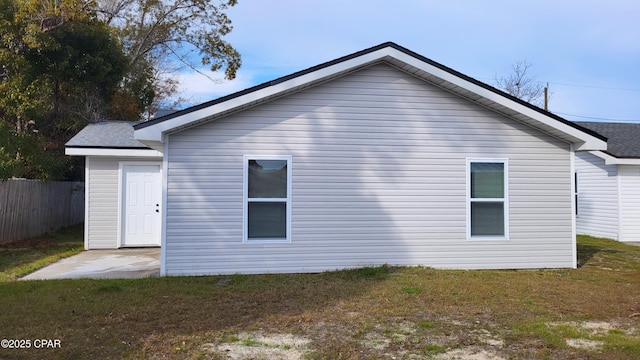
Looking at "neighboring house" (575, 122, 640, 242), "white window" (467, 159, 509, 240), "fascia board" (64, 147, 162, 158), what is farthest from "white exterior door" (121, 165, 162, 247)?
"neighboring house" (575, 122, 640, 242)

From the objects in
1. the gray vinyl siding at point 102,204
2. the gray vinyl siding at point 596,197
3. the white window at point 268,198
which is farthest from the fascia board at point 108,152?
the gray vinyl siding at point 596,197

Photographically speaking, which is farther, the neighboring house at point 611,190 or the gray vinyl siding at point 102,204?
the neighboring house at point 611,190

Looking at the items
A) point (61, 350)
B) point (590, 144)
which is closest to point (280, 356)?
point (61, 350)

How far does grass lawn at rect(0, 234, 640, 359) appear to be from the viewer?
4.83m

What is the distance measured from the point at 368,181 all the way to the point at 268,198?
6.09 ft

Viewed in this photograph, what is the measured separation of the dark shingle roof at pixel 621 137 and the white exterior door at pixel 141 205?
13117mm

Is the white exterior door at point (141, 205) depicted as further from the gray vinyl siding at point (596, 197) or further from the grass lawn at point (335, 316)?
the gray vinyl siding at point (596, 197)

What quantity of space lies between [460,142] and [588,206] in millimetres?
9703

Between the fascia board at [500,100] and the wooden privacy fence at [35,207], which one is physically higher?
the fascia board at [500,100]

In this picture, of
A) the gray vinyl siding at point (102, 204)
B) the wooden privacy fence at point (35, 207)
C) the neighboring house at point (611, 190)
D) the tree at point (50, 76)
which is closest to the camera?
the gray vinyl siding at point (102, 204)

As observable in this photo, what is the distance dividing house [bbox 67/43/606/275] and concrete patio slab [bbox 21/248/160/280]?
3.26ft

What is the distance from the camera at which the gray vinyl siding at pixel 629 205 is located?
14875 mm

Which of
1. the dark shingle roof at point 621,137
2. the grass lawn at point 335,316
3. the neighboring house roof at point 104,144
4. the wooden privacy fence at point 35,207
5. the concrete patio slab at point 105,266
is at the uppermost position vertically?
the dark shingle roof at point 621,137

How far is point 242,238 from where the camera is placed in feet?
28.3
